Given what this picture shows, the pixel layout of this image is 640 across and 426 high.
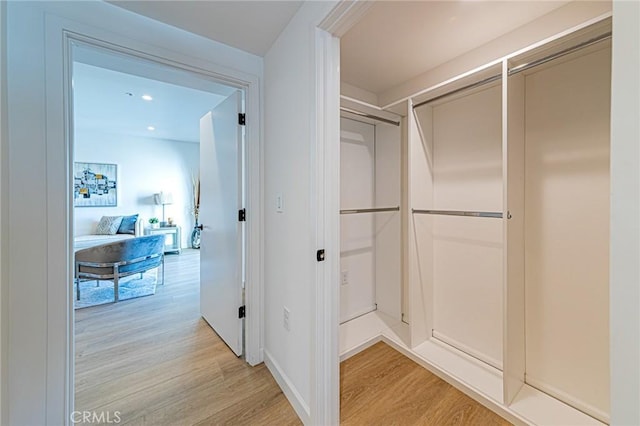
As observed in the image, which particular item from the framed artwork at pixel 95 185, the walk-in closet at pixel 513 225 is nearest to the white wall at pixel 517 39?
the walk-in closet at pixel 513 225

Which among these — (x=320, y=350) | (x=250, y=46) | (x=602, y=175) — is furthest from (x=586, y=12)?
(x=320, y=350)

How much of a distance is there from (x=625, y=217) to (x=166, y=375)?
241 cm

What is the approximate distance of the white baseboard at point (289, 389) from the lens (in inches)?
56.3

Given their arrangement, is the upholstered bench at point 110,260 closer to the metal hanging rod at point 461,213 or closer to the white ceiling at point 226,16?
the white ceiling at point 226,16

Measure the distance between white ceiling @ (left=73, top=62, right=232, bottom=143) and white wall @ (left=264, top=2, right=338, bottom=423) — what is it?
1436 mm

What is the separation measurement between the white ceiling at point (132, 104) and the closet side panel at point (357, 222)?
1761 mm

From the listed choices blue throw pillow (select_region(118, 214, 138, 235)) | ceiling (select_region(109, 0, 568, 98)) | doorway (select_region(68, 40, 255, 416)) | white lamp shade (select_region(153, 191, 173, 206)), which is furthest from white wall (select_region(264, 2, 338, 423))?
white lamp shade (select_region(153, 191, 173, 206))

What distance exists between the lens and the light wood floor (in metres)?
1.50

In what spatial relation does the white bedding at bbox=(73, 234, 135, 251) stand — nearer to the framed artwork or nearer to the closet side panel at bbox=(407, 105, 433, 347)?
the framed artwork

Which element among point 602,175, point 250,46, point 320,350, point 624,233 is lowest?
point 320,350

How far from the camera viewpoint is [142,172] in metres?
5.57

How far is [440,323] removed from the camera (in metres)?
2.18

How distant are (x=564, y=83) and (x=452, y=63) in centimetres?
70

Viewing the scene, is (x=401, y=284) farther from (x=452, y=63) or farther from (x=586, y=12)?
(x=586, y=12)
